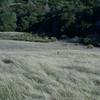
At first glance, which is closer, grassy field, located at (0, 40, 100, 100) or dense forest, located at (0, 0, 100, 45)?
grassy field, located at (0, 40, 100, 100)

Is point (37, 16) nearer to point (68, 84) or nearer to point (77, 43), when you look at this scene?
point (77, 43)

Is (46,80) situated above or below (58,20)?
above

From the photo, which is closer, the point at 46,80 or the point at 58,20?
the point at 46,80

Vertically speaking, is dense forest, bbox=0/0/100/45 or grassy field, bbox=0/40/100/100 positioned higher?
grassy field, bbox=0/40/100/100

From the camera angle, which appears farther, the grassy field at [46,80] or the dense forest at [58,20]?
the dense forest at [58,20]

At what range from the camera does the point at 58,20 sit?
7431cm

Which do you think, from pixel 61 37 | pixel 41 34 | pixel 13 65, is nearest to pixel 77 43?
pixel 61 37

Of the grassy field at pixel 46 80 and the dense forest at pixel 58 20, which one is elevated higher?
the grassy field at pixel 46 80

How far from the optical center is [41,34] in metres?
72.8

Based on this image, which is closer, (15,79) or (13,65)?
(15,79)

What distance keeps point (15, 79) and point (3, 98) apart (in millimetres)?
1621

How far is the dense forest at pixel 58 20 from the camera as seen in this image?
68.1 m

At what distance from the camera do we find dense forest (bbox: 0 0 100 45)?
6806 cm

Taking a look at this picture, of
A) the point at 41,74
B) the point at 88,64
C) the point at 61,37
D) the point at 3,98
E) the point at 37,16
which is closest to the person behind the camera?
the point at 3,98
